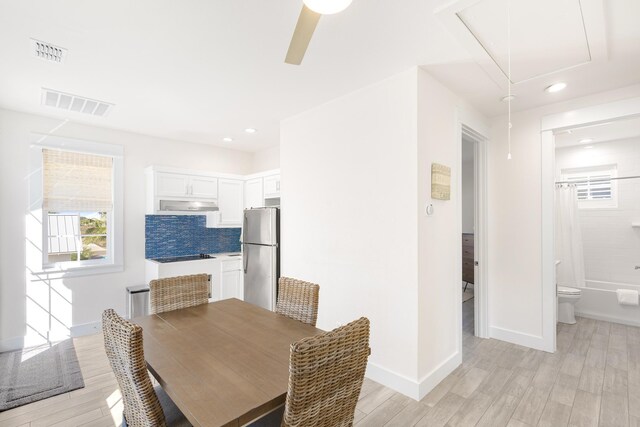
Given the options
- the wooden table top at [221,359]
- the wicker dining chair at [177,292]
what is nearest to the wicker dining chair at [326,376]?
the wooden table top at [221,359]

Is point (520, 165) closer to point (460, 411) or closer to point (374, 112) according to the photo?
point (374, 112)

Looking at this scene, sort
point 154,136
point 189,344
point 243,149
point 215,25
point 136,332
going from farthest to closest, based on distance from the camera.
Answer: point 243,149
point 154,136
point 215,25
point 189,344
point 136,332

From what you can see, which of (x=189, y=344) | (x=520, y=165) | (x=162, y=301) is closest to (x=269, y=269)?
(x=162, y=301)

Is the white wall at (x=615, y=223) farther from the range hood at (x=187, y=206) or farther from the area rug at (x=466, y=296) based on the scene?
the range hood at (x=187, y=206)

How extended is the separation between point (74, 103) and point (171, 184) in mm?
1407

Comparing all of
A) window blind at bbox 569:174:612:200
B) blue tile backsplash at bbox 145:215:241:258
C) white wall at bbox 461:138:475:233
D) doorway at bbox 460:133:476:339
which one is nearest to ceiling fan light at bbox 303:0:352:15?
doorway at bbox 460:133:476:339

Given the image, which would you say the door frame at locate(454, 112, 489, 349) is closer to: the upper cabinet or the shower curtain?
the shower curtain

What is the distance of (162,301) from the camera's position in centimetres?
226

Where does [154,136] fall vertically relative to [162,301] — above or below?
above

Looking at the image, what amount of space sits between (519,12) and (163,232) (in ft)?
15.1

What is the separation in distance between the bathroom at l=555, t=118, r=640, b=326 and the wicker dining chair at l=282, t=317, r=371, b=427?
13.5 feet

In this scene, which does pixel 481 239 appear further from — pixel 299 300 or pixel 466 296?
pixel 299 300

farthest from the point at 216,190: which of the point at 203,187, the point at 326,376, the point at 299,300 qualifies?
the point at 326,376

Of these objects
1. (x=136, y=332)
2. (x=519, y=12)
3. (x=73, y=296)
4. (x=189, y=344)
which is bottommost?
(x=73, y=296)
